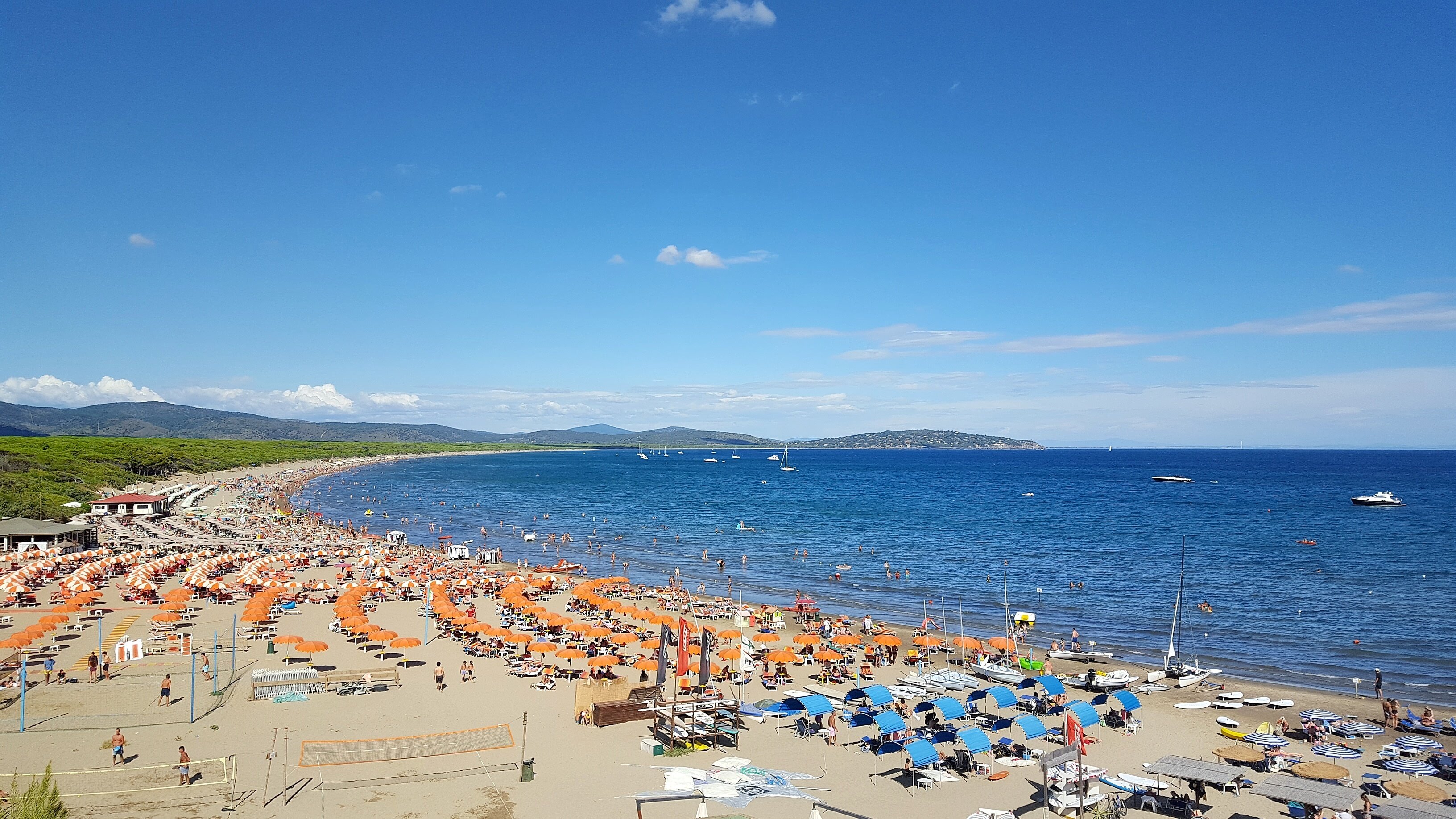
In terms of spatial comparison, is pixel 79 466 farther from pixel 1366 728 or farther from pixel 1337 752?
pixel 1366 728

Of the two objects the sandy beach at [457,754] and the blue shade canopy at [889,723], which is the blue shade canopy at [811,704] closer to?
the sandy beach at [457,754]

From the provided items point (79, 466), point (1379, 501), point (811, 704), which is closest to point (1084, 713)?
point (811, 704)

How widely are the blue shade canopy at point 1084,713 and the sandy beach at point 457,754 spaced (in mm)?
1048

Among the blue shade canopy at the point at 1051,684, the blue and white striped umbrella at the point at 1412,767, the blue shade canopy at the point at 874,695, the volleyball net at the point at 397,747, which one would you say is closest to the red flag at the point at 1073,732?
the blue shade canopy at the point at 1051,684

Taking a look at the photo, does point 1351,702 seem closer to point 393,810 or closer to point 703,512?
point 393,810

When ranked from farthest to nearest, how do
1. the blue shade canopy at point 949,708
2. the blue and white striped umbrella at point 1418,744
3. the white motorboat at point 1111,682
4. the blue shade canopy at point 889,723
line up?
the white motorboat at point 1111,682, the blue shade canopy at point 949,708, the blue and white striped umbrella at point 1418,744, the blue shade canopy at point 889,723

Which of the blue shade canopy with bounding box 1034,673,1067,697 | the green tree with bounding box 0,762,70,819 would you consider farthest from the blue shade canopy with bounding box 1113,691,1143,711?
the green tree with bounding box 0,762,70,819

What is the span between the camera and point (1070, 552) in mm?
61688

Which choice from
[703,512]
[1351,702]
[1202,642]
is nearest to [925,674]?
[1351,702]

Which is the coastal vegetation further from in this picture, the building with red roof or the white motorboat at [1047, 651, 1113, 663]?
the white motorboat at [1047, 651, 1113, 663]

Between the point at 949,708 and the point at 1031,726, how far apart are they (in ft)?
7.98

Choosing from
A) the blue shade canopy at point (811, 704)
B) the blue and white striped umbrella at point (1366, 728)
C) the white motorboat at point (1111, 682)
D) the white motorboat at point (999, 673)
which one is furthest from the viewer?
the white motorboat at point (999, 673)

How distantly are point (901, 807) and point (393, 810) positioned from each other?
420 inches

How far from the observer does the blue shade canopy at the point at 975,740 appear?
19.0m
